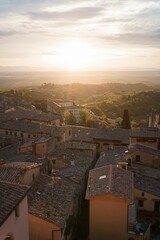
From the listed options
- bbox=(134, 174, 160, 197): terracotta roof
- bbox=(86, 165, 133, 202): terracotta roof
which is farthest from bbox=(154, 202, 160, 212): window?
bbox=(86, 165, 133, 202): terracotta roof

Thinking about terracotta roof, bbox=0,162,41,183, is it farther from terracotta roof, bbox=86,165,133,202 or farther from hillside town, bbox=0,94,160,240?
terracotta roof, bbox=86,165,133,202

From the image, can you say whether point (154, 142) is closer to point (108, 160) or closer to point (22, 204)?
point (108, 160)

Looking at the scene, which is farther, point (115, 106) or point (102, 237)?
point (115, 106)

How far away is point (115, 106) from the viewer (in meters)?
92.0

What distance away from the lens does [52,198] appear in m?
20.2

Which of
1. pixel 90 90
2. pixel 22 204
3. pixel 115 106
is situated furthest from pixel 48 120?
pixel 90 90

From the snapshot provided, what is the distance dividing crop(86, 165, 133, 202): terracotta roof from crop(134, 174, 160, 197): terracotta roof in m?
1.31

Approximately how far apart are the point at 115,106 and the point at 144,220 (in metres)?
70.1

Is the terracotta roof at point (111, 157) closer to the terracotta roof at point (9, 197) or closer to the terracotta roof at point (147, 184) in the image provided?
A: the terracotta roof at point (147, 184)

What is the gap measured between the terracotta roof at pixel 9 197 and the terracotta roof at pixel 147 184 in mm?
11957

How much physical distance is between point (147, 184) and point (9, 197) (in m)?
13.8

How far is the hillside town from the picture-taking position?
14336 millimetres

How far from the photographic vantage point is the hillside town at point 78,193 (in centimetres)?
1434

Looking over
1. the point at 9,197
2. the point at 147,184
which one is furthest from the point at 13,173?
the point at 147,184
